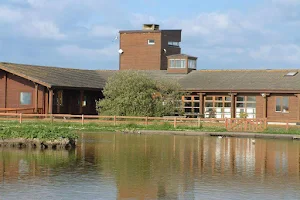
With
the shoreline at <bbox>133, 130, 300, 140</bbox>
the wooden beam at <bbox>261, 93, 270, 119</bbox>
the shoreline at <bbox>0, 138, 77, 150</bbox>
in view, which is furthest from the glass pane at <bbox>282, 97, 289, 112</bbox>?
the shoreline at <bbox>0, 138, 77, 150</bbox>

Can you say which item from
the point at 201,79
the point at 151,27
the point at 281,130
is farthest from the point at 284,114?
the point at 151,27

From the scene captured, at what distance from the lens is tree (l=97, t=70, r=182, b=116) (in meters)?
47.9

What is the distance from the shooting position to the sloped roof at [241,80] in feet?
165

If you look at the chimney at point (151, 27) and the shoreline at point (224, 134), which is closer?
the shoreline at point (224, 134)

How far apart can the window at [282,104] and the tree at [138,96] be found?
25.1ft

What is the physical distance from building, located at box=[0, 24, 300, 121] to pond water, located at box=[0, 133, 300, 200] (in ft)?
58.5

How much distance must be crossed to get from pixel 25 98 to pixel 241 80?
58.8ft

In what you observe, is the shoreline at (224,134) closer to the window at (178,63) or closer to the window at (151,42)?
the window at (178,63)

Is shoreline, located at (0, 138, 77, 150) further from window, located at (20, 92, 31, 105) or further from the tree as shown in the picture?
window, located at (20, 92, 31, 105)

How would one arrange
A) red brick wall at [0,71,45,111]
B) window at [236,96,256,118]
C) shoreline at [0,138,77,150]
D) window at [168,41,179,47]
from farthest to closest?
1. window at [168,41,179,47]
2. red brick wall at [0,71,45,111]
3. window at [236,96,256,118]
4. shoreline at [0,138,77,150]

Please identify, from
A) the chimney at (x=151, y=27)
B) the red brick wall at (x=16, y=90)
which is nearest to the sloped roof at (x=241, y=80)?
the chimney at (x=151, y=27)

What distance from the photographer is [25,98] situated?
2085 inches

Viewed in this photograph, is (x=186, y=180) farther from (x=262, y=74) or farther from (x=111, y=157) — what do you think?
(x=262, y=74)

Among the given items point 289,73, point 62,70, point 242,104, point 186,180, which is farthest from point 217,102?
point 186,180
